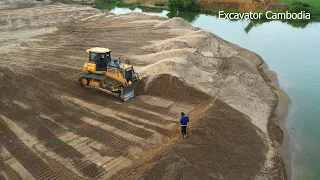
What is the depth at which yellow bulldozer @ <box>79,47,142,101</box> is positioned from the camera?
1566 centimetres

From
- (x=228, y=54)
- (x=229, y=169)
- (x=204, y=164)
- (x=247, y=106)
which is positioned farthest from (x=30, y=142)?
(x=228, y=54)

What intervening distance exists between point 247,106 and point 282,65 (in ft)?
35.9

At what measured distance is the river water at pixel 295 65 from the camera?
547 inches

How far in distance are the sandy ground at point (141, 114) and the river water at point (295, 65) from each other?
3.61 feet

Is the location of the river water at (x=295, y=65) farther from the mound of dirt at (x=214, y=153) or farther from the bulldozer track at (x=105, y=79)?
the bulldozer track at (x=105, y=79)

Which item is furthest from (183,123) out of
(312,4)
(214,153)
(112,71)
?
(312,4)

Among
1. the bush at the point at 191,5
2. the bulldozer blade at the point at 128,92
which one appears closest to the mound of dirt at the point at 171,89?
the bulldozer blade at the point at 128,92

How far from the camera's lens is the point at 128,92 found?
15.8m

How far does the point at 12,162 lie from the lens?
1062 cm

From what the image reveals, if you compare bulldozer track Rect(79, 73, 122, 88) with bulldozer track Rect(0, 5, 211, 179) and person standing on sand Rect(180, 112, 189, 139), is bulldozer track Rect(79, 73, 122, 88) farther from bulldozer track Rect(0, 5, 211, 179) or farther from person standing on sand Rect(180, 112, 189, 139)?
person standing on sand Rect(180, 112, 189, 139)

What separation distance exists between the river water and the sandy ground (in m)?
1.10

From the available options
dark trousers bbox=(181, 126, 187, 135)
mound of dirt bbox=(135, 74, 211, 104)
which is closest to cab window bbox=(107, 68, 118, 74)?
mound of dirt bbox=(135, 74, 211, 104)

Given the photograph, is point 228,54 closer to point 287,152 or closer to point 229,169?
point 287,152

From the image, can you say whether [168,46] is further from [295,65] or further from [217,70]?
[295,65]
